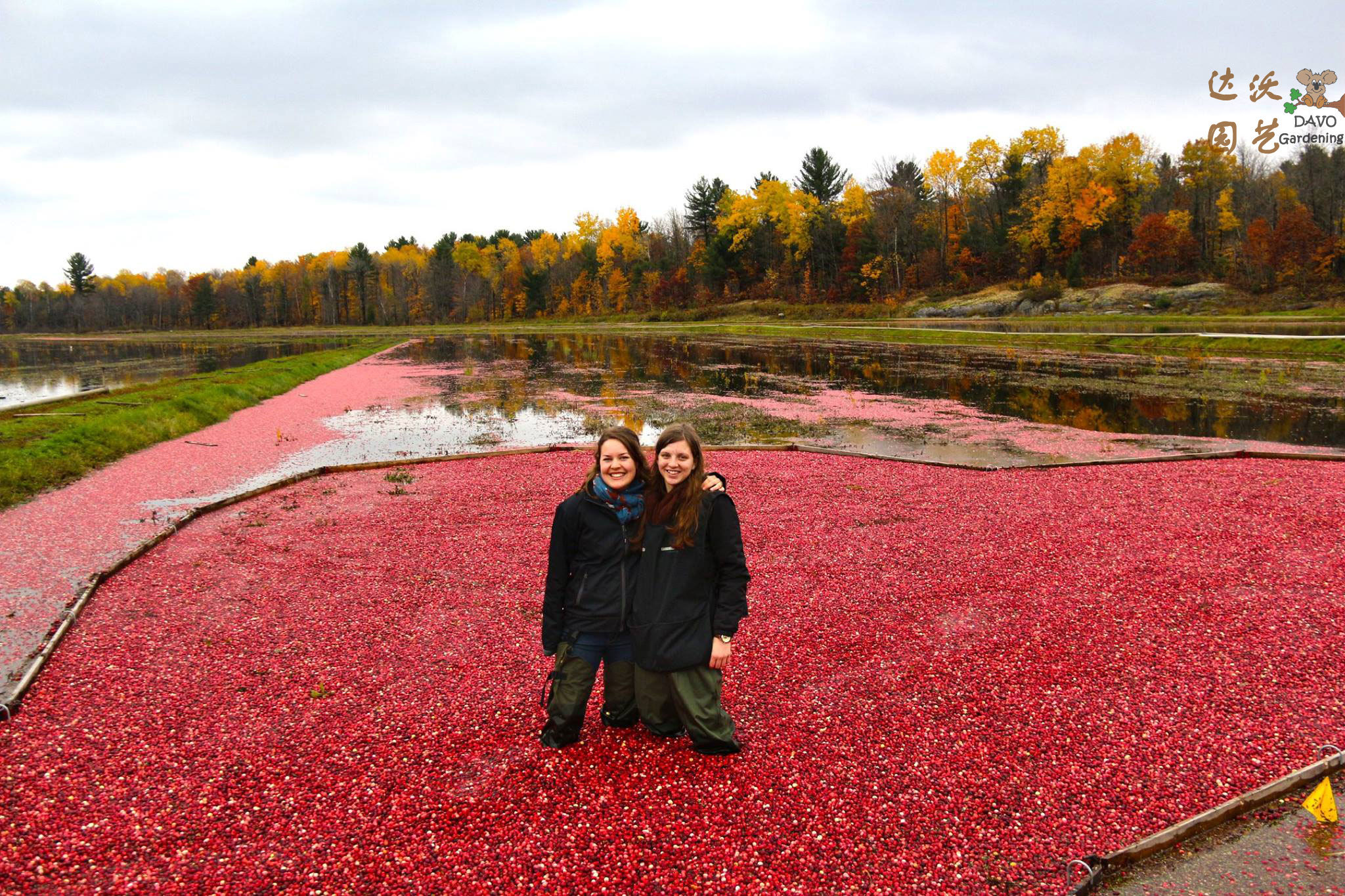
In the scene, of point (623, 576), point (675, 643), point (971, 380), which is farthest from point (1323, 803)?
point (971, 380)

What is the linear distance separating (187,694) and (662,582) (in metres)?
4.17

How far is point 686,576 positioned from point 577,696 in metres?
1.12

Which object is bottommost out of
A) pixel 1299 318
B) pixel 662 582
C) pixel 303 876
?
pixel 303 876

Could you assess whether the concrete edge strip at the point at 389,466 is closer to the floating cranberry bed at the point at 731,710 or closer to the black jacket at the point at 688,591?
the floating cranberry bed at the point at 731,710

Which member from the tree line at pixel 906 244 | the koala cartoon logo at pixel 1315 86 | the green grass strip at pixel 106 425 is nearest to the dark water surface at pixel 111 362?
the green grass strip at pixel 106 425

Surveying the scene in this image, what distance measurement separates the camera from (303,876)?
153 inches

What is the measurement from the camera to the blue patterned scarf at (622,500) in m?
4.64

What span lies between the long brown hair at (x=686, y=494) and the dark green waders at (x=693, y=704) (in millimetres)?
892

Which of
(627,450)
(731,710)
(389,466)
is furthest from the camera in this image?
(389,466)

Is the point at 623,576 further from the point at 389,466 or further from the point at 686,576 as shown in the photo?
the point at 389,466

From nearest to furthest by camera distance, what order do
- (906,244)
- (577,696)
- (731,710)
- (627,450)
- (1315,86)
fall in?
(627,450) → (577,696) → (731,710) → (1315,86) → (906,244)

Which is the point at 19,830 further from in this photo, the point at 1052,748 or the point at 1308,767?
the point at 1308,767

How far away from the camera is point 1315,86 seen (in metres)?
41.3

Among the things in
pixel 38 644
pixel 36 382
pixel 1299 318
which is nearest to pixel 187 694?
pixel 38 644
